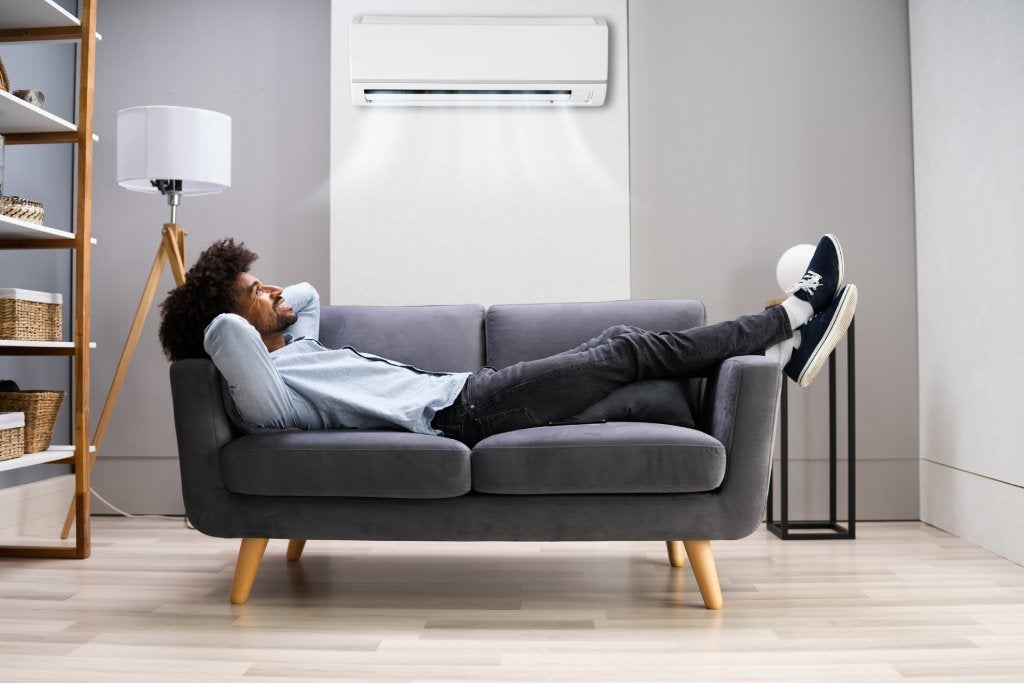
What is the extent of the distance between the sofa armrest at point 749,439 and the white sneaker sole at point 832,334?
0.97 ft

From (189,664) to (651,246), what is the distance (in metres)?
2.46

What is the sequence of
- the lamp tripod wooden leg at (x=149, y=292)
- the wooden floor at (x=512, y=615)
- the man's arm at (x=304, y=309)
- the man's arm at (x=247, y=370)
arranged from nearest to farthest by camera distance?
the wooden floor at (x=512, y=615) < the man's arm at (x=247, y=370) < the man's arm at (x=304, y=309) < the lamp tripod wooden leg at (x=149, y=292)

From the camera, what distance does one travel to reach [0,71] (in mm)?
2631

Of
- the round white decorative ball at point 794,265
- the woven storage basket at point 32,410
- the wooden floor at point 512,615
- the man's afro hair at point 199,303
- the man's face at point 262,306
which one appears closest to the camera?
the wooden floor at point 512,615

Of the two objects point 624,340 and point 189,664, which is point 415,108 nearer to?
point 624,340

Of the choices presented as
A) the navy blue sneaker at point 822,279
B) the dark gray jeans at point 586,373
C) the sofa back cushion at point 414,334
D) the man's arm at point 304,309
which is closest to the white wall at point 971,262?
the navy blue sneaker at point 822,279

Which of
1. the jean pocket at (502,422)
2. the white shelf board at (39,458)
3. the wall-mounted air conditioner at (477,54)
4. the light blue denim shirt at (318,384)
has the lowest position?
the white shelf board at (39,458)

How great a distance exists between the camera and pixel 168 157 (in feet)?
10.00

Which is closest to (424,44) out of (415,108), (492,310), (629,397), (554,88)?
(415,108)

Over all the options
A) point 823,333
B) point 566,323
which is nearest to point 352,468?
point 566,323

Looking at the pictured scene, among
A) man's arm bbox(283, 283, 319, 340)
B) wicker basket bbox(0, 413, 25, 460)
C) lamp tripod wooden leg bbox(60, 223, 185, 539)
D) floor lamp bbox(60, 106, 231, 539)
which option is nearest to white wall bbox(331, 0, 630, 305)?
floor lamp bbox(60, 106, 231, 539)

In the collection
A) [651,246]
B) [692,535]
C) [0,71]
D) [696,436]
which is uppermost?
[0,71]

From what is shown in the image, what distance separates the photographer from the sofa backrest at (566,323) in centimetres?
268

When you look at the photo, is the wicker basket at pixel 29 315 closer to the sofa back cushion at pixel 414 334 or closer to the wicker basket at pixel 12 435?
the wicker basket at pixel 12 435
